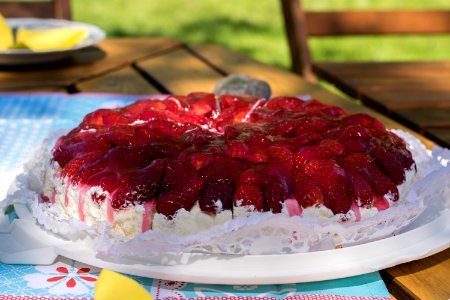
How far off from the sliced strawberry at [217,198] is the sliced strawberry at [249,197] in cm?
1

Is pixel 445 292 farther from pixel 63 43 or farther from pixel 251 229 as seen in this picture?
pixel 63 43

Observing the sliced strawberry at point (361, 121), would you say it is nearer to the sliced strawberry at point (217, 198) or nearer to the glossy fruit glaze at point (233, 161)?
the glossy fruit glaze at point (233, 161)

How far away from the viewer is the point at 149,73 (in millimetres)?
2516

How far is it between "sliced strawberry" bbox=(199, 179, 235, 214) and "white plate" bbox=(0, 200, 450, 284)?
0.07 m

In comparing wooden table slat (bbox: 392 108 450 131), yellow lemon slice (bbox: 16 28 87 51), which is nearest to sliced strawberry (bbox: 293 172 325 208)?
wooden table slat (bbox: 392 108 450 131)

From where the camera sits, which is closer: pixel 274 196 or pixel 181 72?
pixel 274 196

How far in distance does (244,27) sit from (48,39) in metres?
3.60

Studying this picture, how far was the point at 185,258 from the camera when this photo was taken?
1152 mm

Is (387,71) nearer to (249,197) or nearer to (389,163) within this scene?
(389,163)

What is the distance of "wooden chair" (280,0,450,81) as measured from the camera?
10.3 ft

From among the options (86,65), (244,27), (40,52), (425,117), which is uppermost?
(40,52)

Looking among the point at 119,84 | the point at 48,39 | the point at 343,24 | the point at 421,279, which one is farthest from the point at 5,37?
the point at 421,279

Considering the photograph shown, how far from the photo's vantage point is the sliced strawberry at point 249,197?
1.18 m

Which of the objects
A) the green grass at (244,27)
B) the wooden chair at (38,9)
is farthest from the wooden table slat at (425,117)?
the green grass at (244,27)
